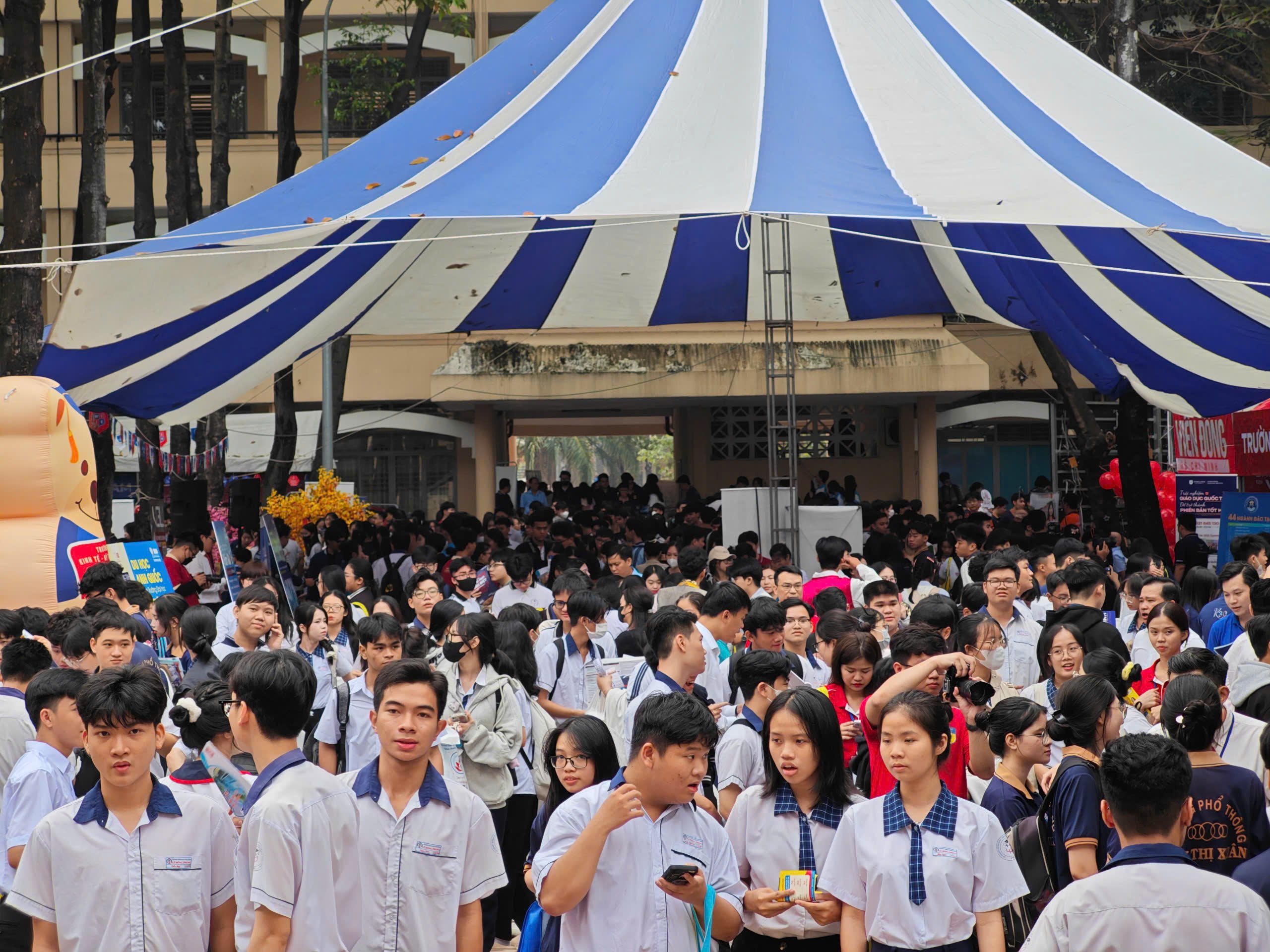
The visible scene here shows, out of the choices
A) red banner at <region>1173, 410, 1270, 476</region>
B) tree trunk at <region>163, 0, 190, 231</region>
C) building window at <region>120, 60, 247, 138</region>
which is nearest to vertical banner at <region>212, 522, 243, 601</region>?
tree trunk at <region>163, 0, 190, 231</region>

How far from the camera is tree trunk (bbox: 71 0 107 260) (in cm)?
1256

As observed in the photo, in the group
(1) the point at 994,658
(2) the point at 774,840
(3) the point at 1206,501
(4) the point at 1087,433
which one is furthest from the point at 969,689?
(4) the point at 1087,433

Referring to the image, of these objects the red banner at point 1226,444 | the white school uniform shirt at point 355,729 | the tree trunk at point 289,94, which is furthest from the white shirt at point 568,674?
the tree trunk at point 289,94

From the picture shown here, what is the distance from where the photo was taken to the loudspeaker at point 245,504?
1169cm

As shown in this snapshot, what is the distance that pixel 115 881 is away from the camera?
3.05 m

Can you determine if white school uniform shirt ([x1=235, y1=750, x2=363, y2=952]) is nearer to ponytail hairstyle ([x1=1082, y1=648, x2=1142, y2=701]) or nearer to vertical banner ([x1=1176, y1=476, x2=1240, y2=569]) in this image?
ponytail hairstyle ([x1=1082, y1=648, x2=1142, y2=701])

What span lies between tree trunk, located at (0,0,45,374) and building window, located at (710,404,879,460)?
13324mm

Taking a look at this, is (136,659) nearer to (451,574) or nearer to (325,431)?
(451,574)

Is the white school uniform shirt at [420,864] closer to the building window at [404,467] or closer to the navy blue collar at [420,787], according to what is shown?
the navy blue collar at [420,787]

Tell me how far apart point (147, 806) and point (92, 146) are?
11.0 meters

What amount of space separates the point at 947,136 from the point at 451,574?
4010 mm

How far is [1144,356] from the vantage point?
8.78m

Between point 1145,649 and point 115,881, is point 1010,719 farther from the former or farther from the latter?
point 1145,649

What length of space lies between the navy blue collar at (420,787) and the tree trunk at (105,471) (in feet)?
34.4
